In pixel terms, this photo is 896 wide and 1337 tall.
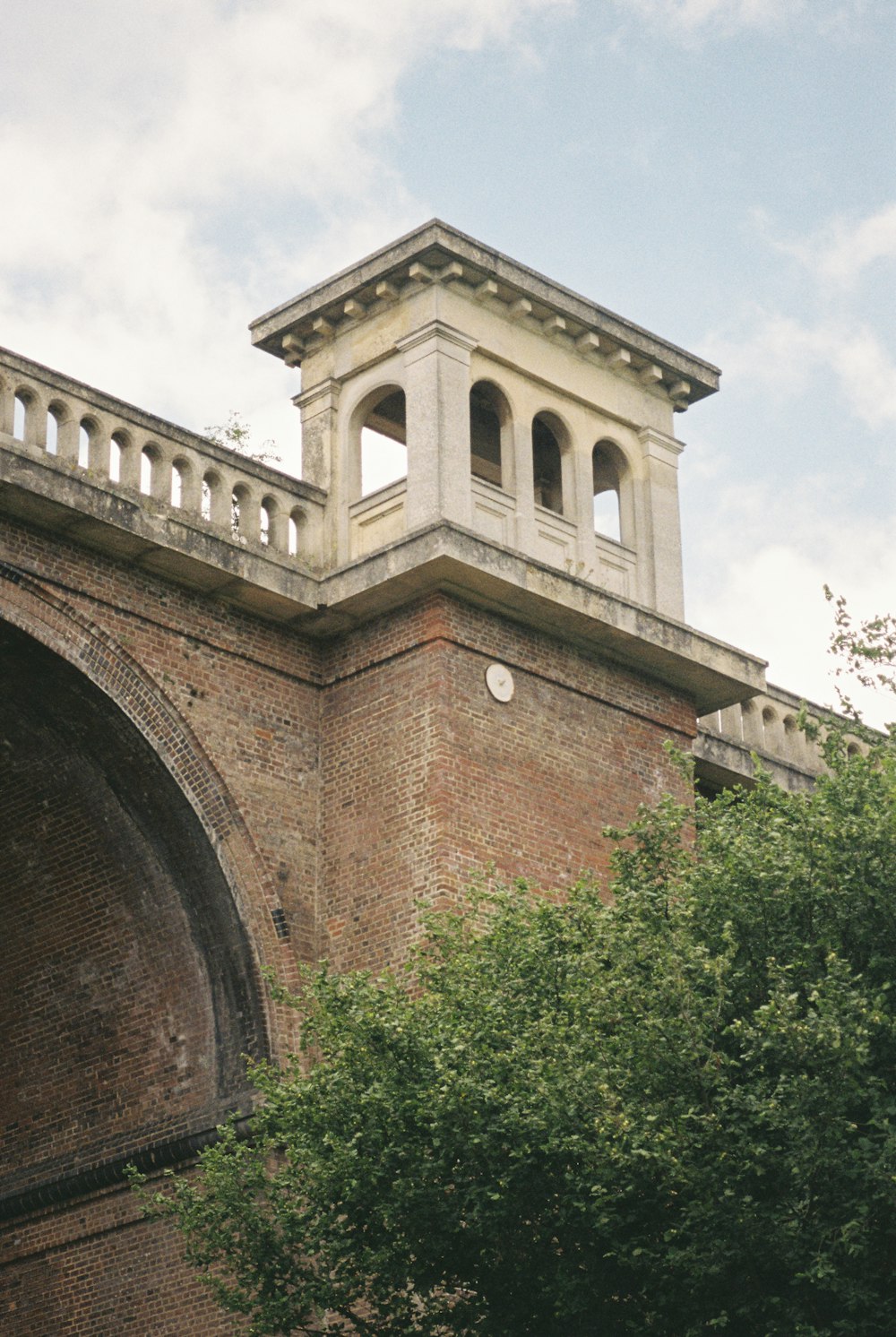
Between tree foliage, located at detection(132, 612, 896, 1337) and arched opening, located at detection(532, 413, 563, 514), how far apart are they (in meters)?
6.97

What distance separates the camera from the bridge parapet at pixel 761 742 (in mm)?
20828

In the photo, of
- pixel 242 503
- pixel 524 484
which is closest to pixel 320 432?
pixel 242 503

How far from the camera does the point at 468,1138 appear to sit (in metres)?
13.3

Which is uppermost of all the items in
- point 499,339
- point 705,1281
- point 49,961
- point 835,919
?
point 499,339

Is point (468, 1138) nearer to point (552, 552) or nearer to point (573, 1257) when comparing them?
point (573, 1257)

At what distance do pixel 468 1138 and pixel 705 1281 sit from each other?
1.63m

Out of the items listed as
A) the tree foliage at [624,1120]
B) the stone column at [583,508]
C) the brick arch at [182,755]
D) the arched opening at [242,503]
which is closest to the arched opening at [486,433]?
the stone column at [583,508]

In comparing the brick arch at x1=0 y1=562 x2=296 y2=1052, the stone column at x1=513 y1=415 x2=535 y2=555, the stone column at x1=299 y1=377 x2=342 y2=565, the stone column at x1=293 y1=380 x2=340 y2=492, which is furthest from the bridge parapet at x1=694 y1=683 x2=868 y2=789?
the brick arch at x1=0 y1=562 x2=296 y2=1052

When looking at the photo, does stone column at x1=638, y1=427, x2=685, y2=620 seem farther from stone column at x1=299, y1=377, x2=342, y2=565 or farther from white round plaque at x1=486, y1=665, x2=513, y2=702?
stone column at x1=299, y1=377, x2=342, y2=565

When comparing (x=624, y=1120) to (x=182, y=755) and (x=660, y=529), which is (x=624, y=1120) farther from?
(x=660, y=529)

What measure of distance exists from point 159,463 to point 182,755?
2403mm

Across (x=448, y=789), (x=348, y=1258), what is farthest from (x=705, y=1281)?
(x=448, y=789)

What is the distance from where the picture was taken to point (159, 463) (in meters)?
18.0

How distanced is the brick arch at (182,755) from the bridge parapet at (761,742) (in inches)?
190
